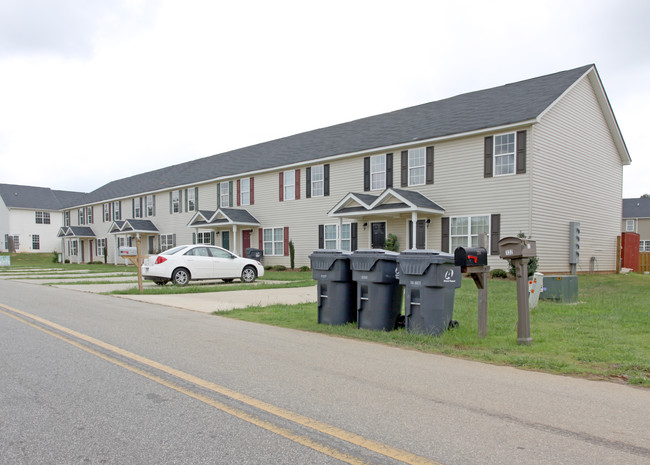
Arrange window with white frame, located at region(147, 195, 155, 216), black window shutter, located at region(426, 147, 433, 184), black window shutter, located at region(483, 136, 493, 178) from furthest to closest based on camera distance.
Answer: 1. window with white frame, located at region(147, 195, 155, 216)
2. black window shutter, located at region(426, 147, 433, 184)
3. black window shutter, located at region(483, 136, 493, 178)

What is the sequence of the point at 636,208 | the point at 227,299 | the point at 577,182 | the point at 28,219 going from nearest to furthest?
the point at 227,299 → the point at 577,182 → the point at 636,208 → the point at 28,219

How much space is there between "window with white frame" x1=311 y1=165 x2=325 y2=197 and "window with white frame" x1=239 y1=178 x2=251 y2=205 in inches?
219

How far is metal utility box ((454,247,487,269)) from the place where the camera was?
7297 millimetres

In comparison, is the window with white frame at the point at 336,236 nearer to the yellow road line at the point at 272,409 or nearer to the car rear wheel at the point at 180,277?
the car rear wheel at the point at 180,277

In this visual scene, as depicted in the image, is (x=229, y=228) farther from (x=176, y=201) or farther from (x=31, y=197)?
(x=31, y=197)

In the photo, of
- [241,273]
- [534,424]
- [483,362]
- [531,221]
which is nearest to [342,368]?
[483,362]

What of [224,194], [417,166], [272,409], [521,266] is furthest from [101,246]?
[272,409]

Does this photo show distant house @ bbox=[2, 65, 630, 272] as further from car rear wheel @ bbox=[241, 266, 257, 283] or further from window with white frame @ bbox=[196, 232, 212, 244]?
car rear wheel @ bbox=[241, 266, 257, 283]

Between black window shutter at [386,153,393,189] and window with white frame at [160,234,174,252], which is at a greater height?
black window shutter at [386,153,393,189]

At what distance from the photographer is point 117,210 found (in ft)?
148

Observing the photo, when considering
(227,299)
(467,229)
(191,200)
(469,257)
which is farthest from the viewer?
(191,200)

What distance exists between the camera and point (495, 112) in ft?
67.7

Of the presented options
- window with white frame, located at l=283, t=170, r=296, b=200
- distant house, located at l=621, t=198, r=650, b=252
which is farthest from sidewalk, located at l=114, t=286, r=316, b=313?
distant house, located at l=621, t=198, r=650, b=252

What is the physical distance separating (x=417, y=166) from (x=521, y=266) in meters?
15.7
